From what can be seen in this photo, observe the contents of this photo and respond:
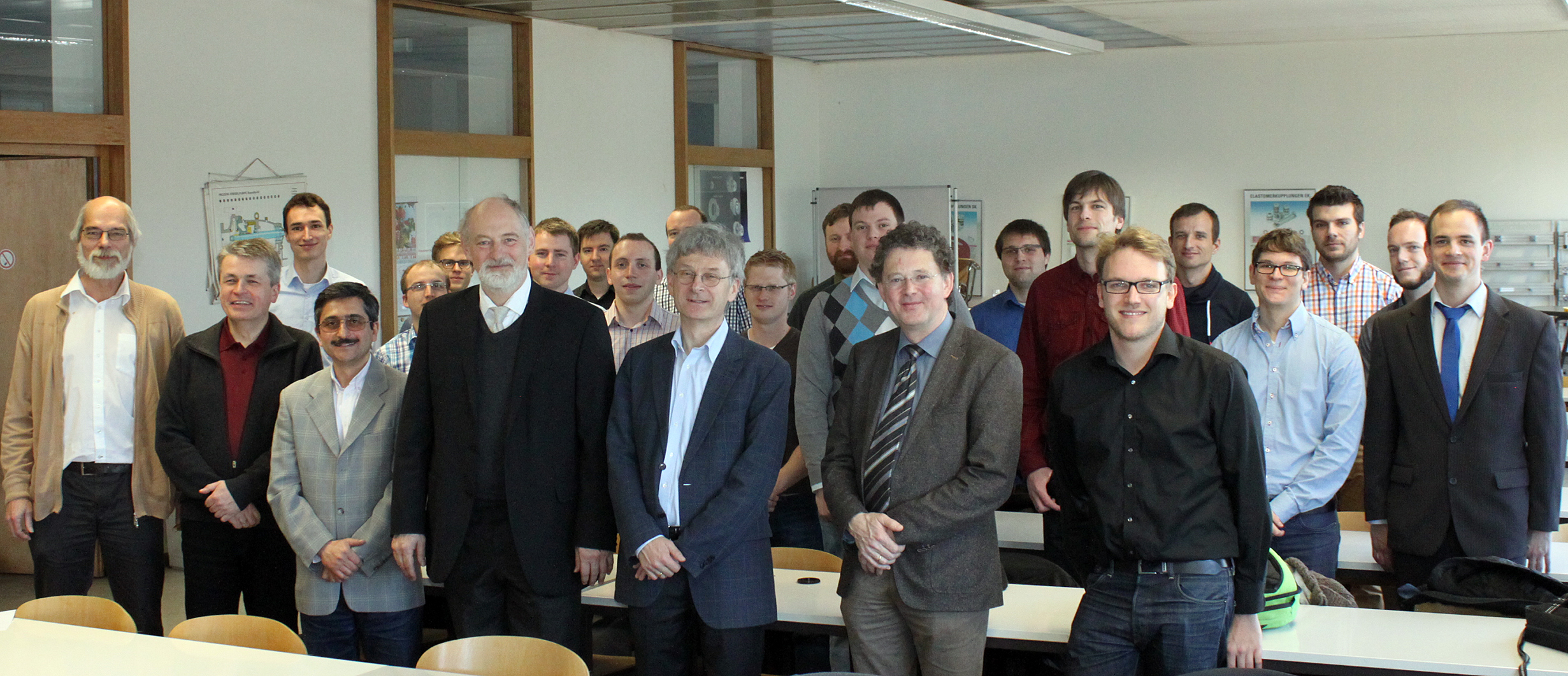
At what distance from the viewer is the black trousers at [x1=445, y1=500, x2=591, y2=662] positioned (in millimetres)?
3162

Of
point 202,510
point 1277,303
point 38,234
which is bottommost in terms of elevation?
point 202,510

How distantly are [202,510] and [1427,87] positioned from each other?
9.24 meters

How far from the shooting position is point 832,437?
3143mm

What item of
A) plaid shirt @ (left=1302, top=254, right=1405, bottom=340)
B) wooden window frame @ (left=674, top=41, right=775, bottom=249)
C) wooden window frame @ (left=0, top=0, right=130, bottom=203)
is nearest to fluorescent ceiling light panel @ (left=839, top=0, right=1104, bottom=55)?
wooden window frame @ (left=674, top=41, right=775, bottom=249)

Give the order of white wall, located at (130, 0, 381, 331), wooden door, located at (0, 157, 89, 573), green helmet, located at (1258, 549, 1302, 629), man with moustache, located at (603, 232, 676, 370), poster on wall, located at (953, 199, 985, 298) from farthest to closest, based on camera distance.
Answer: poster on wall, located at (953, 199, 985, 298) → white wall, located at (130, 0, 381, 331) → wooden door, located at (0, 157, 89, 573) → man with moustache, located at (603, 232, 676, 370) → green helmet, located at (1258, 549, 1302, 629)

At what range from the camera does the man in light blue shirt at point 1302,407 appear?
11.9ft

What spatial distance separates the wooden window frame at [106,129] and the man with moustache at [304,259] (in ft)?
5.48

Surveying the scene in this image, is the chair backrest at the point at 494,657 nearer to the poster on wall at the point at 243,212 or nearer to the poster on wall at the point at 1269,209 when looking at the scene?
the poster on wall at the point at 243,212

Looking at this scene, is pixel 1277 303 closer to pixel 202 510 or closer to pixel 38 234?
pixel 202 510

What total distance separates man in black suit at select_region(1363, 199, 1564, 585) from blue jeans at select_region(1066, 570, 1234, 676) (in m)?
1.31

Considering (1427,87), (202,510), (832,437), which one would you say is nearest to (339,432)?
(202,510)

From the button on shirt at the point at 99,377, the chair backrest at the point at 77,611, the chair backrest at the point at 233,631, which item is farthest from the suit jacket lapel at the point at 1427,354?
the button on shirt at the point at 99,377

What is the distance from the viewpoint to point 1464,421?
365cm

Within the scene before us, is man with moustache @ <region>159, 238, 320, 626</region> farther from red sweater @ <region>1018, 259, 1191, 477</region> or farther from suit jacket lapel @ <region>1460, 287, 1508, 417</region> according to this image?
suit jacket lapel @ <region>1460, 287, 1508, 417</region>
